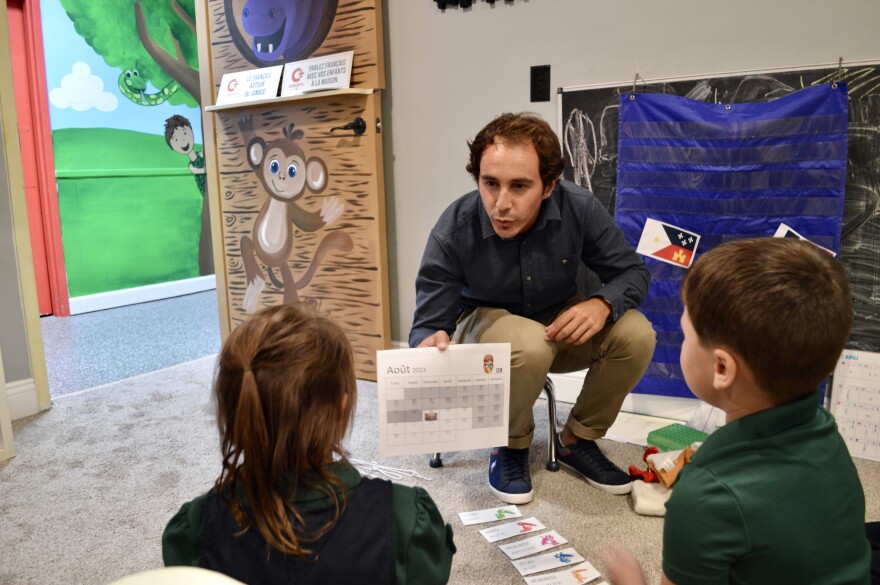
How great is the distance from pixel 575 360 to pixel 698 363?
2.96ft

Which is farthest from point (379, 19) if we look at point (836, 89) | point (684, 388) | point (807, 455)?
point (807, 455)

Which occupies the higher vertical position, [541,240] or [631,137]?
[631,137]

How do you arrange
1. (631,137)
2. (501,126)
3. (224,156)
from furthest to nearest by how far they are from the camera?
(224,156)
(631,137)
(501,126)

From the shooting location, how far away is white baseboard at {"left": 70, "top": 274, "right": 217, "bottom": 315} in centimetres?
426

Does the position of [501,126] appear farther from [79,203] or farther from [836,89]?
[79,203]

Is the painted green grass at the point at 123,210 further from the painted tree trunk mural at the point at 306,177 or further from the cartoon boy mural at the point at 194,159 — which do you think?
the painted tree trunk mural at the point at 306,177

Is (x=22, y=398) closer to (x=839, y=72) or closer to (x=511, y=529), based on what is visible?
(x=511, y=529)

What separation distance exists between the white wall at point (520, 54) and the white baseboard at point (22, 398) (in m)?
1.37

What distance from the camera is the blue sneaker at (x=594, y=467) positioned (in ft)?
5.71

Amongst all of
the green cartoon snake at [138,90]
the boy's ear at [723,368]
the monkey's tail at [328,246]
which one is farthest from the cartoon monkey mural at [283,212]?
the boy's ear at [723,368]

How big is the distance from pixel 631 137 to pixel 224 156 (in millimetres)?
1843

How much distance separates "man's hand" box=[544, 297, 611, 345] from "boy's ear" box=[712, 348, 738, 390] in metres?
0.76

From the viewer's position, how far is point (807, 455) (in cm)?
79

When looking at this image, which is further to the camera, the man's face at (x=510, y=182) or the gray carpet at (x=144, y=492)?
the man's face at (x=510, y=182)
